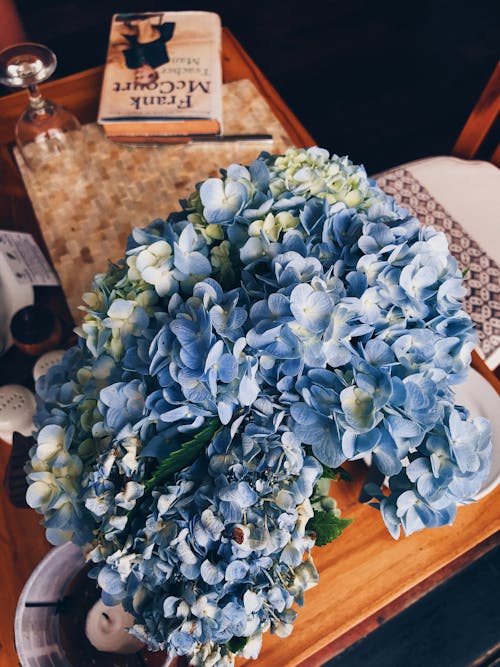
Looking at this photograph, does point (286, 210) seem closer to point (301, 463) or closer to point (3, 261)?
point (301, 463)

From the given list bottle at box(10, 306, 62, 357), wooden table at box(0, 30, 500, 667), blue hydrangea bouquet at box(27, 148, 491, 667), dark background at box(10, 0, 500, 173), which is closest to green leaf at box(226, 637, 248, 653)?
blue hydrangea bouquet at box(27, 148, 491, 667)

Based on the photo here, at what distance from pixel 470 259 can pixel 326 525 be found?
79 centimetres

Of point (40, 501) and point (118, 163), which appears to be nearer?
point (40, 501)

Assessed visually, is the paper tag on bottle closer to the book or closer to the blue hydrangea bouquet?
the book

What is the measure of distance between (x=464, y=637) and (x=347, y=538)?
73 cm

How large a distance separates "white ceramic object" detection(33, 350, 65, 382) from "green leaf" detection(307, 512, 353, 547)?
43 centimetres

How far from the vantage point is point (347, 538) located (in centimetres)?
71

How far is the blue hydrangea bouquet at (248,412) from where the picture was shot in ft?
1.37

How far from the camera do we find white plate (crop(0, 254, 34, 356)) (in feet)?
2.70

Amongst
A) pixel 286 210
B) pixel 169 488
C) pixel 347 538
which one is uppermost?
pixel 286 210

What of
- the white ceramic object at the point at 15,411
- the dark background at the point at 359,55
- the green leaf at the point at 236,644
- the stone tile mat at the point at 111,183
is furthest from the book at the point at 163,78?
the dark background at the point at 359,55

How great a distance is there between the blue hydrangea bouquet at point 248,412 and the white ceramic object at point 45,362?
0.83ft

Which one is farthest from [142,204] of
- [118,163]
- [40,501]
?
[40,501]

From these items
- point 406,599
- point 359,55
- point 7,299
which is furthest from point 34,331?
point 359,55
